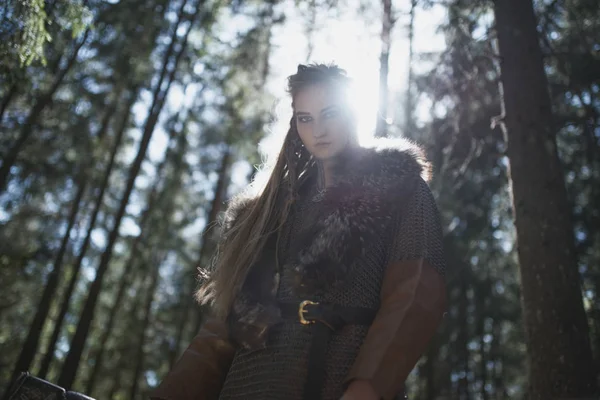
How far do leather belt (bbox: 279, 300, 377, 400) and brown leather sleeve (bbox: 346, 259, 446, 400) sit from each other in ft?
0.48

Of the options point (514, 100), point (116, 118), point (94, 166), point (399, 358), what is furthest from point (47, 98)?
point (399, 358)

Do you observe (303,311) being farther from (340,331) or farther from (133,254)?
(133,254)

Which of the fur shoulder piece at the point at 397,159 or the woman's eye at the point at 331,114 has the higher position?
the woman's eye at the point at 331,114

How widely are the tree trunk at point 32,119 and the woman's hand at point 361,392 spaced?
40.4 feet

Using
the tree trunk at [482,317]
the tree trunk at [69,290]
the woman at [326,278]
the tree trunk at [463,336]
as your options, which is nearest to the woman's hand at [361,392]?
the woman at [326,278]

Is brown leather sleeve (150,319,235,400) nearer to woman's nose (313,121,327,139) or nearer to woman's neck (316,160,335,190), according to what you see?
woman's neck (316,160,335,190)

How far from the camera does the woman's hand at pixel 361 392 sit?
192cm

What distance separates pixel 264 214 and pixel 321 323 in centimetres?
85

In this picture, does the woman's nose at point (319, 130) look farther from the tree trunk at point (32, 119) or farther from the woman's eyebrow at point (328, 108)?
the tree trunk at point (32, 119)

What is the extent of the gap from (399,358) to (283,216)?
1.15 meters

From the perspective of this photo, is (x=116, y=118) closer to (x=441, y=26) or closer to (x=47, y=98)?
(x=47, y=98)

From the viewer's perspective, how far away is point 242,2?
41.1 ft


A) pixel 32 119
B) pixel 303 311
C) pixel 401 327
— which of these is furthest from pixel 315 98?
pixel 32 119

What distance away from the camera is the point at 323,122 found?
9.21 ft
